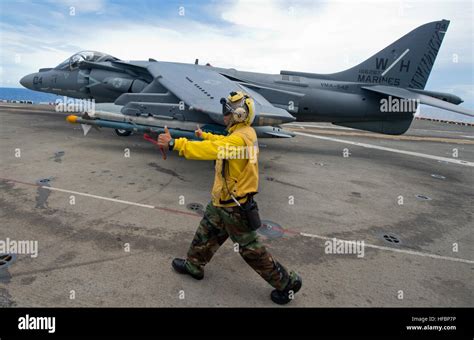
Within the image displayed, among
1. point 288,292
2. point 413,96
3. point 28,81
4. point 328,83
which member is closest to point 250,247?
point 288,292

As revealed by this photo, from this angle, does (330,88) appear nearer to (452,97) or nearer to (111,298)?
(452,97)

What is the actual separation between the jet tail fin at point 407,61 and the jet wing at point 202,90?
222 inches

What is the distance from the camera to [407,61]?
433 inches

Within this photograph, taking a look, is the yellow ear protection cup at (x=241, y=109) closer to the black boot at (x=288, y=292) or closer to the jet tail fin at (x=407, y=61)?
the black boot at (x=288, y=292)

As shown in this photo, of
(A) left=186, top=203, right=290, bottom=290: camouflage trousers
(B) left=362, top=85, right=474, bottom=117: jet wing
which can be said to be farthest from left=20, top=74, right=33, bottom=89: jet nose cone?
(B) left=362, top=85, right=474, bottom=117: jet wing

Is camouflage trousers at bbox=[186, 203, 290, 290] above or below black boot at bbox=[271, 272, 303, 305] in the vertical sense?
above

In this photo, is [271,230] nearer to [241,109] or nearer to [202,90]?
[241,109]

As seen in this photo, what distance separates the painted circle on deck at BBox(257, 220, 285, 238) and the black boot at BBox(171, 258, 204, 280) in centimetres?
158

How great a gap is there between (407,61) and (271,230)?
1038cm

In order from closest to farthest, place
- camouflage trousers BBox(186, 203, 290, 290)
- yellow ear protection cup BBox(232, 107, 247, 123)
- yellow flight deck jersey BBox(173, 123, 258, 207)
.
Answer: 1. yellow flight deck jersey BBox(173, 123, 258, 207)
2. yellow ear protection cup BBox(232, 107, 247, 123)
3. camouflage trousers BBox(186, 203, 290, 290)

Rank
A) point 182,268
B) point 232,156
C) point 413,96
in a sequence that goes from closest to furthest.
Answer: point 232,156 < point 182,268 < point 413,96

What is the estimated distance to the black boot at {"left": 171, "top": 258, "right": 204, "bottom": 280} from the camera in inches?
136

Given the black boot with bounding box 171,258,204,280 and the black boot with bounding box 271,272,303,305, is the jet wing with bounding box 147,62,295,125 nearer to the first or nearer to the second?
the black boot with bounding box 171,258,204,280

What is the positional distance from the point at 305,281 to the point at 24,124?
1546 cm
